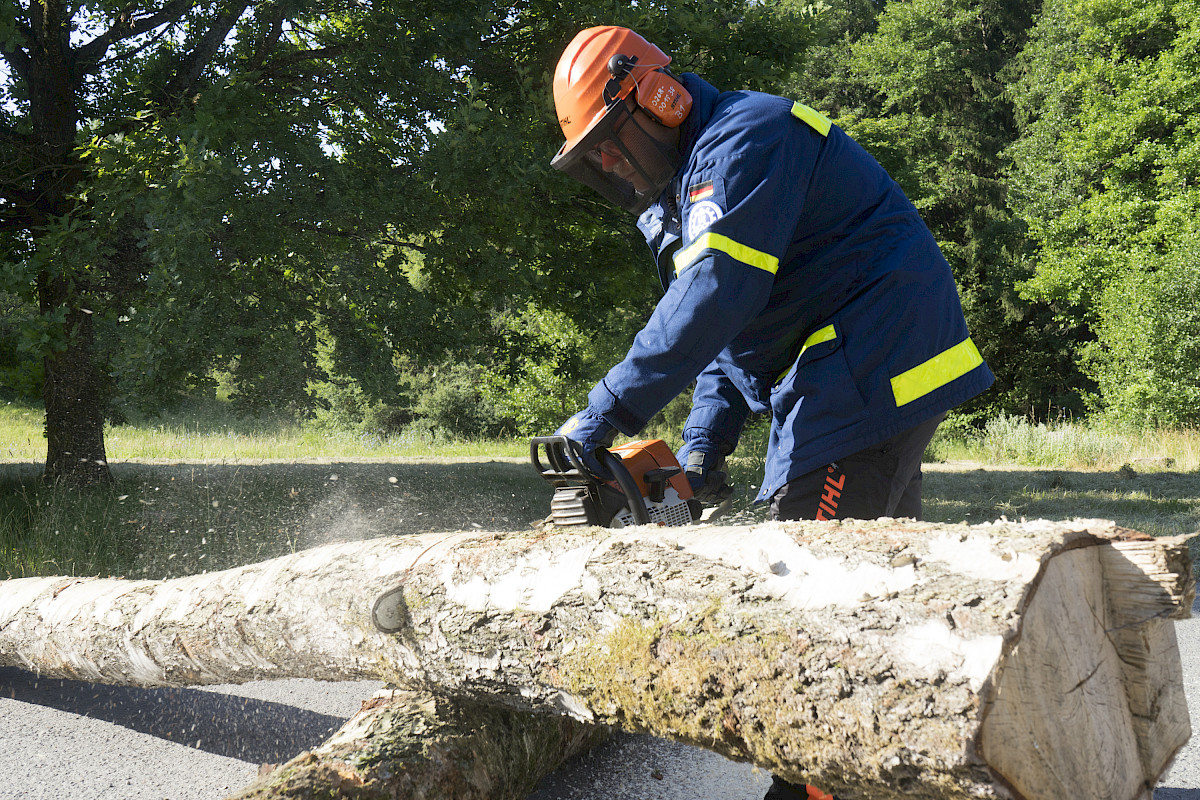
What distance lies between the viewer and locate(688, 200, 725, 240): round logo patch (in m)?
1.99

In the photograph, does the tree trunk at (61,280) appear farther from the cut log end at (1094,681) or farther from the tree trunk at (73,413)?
the cut log end at (1094,681)

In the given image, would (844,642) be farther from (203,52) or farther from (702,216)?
(203,52)

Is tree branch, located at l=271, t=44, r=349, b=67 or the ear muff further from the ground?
tree branch, located at l=271, t=44, r=349, b=67

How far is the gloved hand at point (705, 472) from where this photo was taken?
257cm

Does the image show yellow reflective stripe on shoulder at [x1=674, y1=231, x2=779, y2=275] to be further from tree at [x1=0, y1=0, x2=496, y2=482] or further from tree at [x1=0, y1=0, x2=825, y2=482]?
tree at [x1=0, y1=0, x2=496, y2=482]

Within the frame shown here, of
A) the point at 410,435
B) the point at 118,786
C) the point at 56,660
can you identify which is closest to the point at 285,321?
the point at 56,660

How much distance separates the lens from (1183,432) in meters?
14.4

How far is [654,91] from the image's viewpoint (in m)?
2.24

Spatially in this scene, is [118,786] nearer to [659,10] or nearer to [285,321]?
[285,321]

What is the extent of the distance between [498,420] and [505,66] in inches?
655

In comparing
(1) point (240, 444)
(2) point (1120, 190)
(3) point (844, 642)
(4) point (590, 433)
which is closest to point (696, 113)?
(4) point (590, 433)

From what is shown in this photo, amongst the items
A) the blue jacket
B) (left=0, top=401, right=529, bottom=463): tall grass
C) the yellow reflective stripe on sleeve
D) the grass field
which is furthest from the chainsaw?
(left=0, top=401, right=529, bottom=463): tall grass

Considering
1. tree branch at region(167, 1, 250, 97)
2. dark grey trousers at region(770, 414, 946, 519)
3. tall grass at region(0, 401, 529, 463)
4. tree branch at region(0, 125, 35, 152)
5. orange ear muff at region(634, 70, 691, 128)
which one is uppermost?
tree branch at region(167, 1, 250, 97)

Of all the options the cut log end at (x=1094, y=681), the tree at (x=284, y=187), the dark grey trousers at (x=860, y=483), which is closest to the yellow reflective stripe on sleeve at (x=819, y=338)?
the dark grey trousers at (x=860, y=483)
